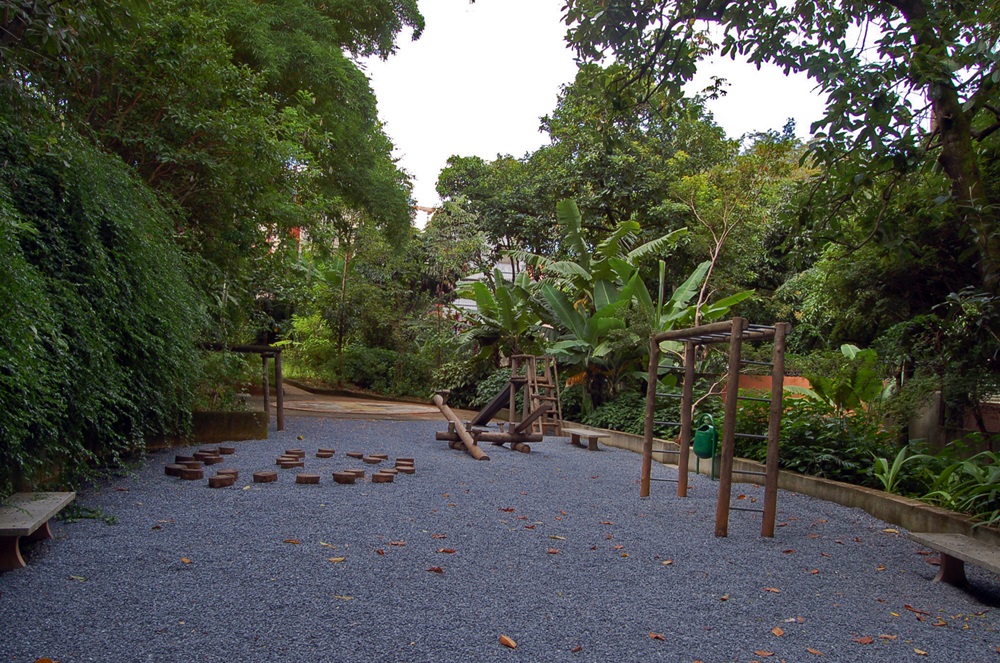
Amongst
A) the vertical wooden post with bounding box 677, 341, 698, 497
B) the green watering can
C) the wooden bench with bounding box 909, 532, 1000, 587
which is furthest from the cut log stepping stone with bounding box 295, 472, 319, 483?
the wooden bench with bounding box 909, 532, 1000, 587

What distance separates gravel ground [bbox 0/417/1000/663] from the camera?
8.71ft

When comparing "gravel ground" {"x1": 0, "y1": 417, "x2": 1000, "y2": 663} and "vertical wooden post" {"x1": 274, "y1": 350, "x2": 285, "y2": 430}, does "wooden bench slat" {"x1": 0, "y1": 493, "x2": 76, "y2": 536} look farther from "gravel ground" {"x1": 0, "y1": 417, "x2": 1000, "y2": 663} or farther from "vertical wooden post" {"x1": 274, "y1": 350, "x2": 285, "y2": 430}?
"vertical wooden post" {"x1": 274, "y1": 350, "x2": 285, "y2": 430}

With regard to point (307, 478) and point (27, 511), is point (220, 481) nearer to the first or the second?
point (307, 478)

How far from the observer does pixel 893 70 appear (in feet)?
14.6

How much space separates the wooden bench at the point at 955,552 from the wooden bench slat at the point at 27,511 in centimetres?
447

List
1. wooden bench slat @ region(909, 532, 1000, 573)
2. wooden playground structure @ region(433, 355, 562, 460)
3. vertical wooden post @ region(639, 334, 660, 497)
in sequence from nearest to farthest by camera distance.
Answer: wooden bench slat @ region(909, 532, 1000, 573)
vertical wooden post @ region(639, 334, 660, 497)
wooden playground structure @ region(433, 355, 562, 460)

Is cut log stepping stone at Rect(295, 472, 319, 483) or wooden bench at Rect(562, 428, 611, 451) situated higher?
wooden bench at Rect(562, 428, 611, 451)

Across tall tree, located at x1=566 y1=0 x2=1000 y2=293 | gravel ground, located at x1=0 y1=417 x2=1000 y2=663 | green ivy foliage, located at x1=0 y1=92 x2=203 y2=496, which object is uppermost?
tall tree, located at x1=566 y1=0 x2=1000 y2=293

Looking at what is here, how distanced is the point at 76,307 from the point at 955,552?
505cm

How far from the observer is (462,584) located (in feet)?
11.1

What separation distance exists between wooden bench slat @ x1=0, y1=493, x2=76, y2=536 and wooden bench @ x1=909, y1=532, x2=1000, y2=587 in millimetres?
4472

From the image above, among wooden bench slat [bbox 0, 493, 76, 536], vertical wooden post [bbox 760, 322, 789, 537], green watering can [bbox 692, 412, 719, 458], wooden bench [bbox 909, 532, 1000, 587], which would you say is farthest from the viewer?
green watering can [bbox 692, 412, 719, 458]

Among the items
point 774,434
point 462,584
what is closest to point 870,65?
point 774,434

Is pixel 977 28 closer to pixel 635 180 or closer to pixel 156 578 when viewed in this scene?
pixel 156 578
